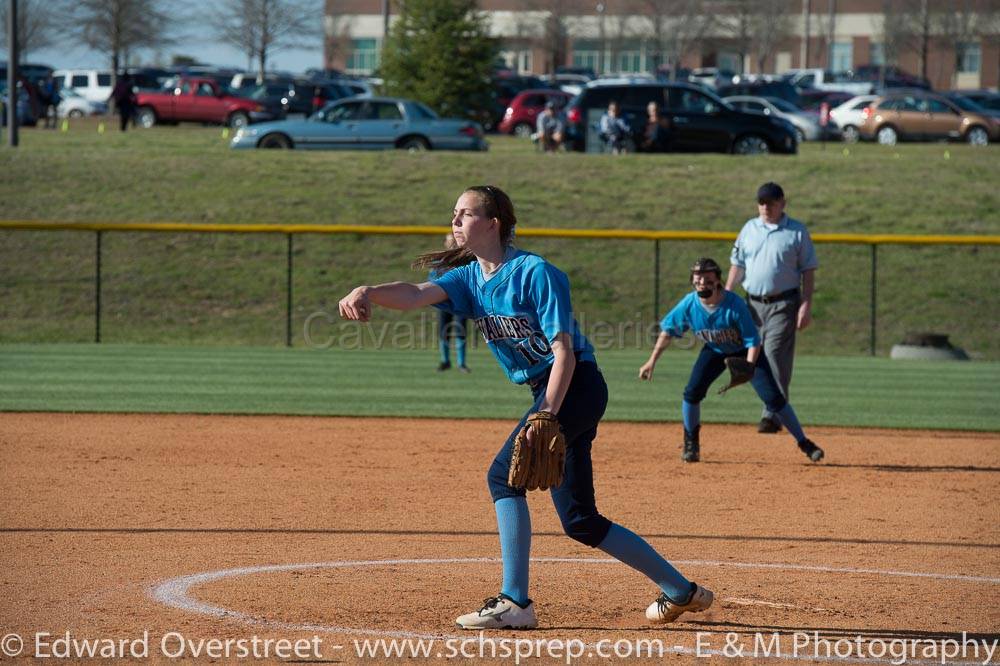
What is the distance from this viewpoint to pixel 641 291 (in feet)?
74.5

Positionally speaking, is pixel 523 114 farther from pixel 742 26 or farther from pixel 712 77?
pixel 742 26

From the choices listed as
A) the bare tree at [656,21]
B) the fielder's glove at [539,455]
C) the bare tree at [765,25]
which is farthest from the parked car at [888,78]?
the fielder's glove at [539,455]

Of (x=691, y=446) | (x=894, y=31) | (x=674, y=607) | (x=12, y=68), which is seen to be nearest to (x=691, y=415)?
(x=691, y=446)

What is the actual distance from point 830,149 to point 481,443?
84.8ft

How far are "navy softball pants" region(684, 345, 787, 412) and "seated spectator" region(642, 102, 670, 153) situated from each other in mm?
20815

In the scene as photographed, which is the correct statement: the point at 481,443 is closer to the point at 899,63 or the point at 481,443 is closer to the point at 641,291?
the point at 641,291

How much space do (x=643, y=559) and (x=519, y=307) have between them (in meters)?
1.20

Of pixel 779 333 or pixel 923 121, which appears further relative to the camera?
pixel 923 121

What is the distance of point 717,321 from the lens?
1000 cm

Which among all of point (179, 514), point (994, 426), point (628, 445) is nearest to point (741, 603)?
point (179, 514)

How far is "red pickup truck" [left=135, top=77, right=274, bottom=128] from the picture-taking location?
141 feet

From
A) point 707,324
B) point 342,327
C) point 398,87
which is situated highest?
point 398,87

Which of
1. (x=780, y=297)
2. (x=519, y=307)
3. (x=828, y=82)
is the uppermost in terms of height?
(x=828, y=82)

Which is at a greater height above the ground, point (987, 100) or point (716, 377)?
point (987, 100)
